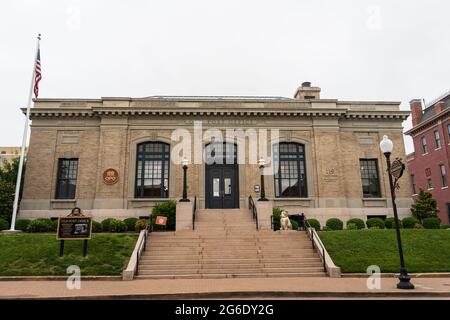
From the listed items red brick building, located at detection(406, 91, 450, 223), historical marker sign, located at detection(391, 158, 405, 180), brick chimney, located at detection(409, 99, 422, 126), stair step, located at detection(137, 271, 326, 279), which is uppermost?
brick chimney, located at detection(409, 99, 422, 126)

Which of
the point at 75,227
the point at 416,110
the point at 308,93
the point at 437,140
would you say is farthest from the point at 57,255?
the point at 416,110

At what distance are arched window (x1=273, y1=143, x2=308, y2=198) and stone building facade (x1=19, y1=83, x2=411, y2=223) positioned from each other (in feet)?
0.27

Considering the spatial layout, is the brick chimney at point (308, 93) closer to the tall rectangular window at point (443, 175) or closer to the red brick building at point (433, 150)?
the red brick building at point (433, 150)

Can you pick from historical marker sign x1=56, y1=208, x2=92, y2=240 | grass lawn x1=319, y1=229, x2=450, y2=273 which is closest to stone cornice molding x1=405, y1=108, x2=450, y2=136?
grass lawn x1=319, y1=229, x2=450, y2=273

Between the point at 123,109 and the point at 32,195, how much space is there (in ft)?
31.8

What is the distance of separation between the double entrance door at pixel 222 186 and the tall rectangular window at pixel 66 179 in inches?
420

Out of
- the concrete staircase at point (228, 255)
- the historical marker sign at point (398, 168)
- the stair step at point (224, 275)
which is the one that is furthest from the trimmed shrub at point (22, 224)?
the historical marker sign at point (398, 168)

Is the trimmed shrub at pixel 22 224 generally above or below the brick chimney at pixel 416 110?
below

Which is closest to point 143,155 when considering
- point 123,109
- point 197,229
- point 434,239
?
point 123,109

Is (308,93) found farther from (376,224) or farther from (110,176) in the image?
(110,176)

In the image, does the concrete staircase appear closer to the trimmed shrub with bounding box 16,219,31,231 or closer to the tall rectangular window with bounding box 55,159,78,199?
the trimmed shrub with bounding box 16,219,31,231

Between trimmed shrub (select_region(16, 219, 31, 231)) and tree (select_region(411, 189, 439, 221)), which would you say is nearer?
trimmed shrub (select_region(16, 219, 31, 231))

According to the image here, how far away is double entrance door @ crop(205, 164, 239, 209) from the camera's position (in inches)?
1034

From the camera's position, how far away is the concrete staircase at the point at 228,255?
13.9 meters
